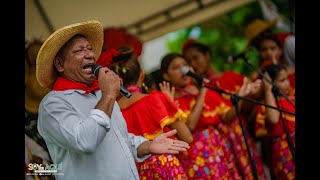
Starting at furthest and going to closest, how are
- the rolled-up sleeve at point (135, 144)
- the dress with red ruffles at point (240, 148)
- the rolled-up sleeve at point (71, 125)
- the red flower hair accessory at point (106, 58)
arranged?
the dress with red ruffles at point (240, 148) → the red flower hair accessory at point (106, 58) → the rolled-up sleeve at point (135, 144) → the rolled-up sleeve at point (71, 125)

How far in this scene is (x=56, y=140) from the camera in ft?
8.93

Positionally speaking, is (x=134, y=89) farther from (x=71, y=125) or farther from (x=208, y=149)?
(x=71, y=125)

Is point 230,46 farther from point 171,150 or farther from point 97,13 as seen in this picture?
point 171,150

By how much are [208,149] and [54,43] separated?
1.65m

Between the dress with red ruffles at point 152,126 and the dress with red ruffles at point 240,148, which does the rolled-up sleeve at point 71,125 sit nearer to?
the dress with red ruffles at point 152,126

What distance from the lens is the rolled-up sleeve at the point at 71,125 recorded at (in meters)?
2.59

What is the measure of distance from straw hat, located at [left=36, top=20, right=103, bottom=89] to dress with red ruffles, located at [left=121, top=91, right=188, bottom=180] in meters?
0.56

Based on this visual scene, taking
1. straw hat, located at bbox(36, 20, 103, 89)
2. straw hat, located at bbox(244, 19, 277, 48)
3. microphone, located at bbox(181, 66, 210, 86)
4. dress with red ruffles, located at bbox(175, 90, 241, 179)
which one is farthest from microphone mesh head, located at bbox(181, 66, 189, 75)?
straw hat, located at bbox(244, 19, 277, 48)

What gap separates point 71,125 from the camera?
8.61ft

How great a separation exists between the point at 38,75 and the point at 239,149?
6.75 ft

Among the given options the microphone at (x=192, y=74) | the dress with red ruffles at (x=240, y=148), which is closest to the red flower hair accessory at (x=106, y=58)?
the microphone at (x=192, y=74)

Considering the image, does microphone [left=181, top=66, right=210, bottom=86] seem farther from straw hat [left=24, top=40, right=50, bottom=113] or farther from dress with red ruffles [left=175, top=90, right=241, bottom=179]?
straw hat [left=24, top=40, right=50, bottom=113]

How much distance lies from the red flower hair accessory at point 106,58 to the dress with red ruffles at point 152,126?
339mm

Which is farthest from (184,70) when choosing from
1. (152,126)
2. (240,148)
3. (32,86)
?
(32,86)
